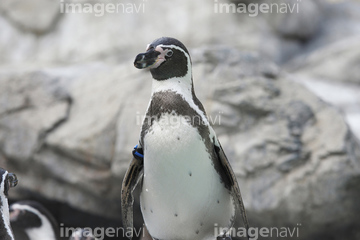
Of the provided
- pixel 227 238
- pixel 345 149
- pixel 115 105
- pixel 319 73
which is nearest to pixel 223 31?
pixel 319 73

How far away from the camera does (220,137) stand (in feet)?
11.4

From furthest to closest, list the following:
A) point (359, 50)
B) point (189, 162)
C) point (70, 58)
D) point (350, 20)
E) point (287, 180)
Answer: point (350, 20), point (70, 58), point (359, 50), point (287, 180), point (189, 162)

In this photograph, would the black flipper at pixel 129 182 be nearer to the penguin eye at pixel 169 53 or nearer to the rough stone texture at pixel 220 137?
the penguin eye at pixel 169 53

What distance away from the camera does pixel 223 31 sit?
614cm

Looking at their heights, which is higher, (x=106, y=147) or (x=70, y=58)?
(x=70, y=58)

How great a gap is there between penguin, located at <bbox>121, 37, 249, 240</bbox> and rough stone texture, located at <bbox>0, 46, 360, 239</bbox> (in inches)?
62.0

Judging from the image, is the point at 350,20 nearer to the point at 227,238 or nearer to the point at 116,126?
the point at 116,126

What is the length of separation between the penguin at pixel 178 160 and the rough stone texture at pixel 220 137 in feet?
5.16

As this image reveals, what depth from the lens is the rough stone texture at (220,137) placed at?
3.29 metres

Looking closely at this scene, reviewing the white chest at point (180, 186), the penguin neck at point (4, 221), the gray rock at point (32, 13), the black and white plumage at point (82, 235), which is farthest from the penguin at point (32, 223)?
the gray rock at point (32, 13)

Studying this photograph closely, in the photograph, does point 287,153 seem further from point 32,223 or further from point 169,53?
point 169,53

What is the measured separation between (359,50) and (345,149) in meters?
2.46

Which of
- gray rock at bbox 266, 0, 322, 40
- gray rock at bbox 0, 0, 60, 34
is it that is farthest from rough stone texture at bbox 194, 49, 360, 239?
gray rock at bbox 0, 0, 60, 34

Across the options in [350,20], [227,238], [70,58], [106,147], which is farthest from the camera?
[350,20]
